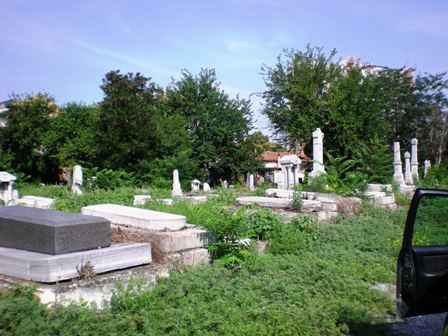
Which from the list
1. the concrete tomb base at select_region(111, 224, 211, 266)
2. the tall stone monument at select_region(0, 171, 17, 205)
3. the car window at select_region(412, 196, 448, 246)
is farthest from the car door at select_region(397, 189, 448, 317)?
the tall stone monument at select_region(0, 171, 17, 205)

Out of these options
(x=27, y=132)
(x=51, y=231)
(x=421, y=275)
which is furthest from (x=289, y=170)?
(x=27, y=132)

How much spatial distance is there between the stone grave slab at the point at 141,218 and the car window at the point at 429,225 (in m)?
3.00

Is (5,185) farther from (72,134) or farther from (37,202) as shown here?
(72,134)

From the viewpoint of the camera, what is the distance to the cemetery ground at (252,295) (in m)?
3.70

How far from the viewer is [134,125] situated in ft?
73.0

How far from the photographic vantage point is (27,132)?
28.0 m

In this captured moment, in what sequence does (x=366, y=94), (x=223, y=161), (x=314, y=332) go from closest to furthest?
(x=314, y=332), (x=366, y=94), (x=223, y=161)

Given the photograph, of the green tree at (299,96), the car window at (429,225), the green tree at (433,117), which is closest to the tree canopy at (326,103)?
the green tree at (299,96)

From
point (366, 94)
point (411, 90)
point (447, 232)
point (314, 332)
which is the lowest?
point (314, 332)

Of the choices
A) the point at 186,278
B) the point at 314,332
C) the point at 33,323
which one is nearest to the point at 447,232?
the point at 314,332

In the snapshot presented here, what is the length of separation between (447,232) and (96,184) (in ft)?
47.8

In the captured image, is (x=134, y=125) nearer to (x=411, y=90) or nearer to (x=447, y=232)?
(x=447, y=232)

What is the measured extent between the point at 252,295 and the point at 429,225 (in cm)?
200

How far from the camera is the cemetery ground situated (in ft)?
12.1
